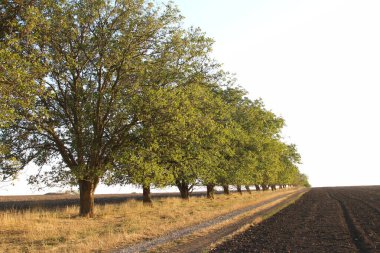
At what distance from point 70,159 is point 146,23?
10.8 m

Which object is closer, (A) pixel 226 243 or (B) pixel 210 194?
(A) pixel 226 243

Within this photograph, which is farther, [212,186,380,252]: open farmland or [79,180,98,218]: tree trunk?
[79,180,98,218]: tree trunk

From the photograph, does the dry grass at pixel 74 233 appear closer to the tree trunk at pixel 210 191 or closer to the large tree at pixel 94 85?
the large tree at pixel 94 85

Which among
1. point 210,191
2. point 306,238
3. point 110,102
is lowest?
point 306,238

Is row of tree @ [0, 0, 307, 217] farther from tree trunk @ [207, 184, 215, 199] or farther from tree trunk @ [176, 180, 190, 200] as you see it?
tree trunk @ [207, 184, 215, 199]

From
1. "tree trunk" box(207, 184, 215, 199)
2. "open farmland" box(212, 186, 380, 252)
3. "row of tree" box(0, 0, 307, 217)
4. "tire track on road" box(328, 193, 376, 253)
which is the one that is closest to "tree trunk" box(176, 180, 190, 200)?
"tree trunk" box(207, 184, 215, 199)

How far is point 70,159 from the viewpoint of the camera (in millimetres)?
24266

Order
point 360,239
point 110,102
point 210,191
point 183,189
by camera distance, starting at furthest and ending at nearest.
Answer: point 210,191 < point 183,189 < point 110,102 < point 360,239

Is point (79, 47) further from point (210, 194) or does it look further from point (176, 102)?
point (210, 194)

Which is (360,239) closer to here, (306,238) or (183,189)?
(306,238)

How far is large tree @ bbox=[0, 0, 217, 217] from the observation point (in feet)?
72.8

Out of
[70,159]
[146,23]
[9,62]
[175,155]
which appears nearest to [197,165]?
[175,155]

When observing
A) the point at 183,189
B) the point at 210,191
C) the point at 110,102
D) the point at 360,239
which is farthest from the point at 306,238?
the point at 210,191

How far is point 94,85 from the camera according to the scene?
79.0 feet
